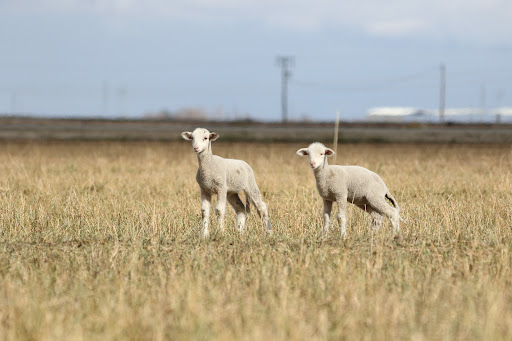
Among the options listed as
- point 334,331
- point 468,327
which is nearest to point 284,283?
point 334,331

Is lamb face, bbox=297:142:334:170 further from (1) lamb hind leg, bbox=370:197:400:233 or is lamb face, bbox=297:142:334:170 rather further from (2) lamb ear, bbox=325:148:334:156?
(1) lamb hind leg, bbox=370:197:400:233

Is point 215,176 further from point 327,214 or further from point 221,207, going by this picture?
point 327,214

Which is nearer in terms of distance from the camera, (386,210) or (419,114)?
(386,210)

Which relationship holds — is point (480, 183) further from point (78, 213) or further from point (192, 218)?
point (78, 213)

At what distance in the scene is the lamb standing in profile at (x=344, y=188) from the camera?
8.93 meters

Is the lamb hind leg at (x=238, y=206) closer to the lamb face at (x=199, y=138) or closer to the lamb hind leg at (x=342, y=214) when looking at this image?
the lamb face at (x=199, y=138)

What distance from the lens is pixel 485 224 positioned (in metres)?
9.61

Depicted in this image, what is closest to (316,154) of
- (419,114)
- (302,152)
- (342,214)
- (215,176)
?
(302,152)

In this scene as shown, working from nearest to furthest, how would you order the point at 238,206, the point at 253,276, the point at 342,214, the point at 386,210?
the point at 253,276
the point at 342,214
the point at 386,210
the point at 238,206

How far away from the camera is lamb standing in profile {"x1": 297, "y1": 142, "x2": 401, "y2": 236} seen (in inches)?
352

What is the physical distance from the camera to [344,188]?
9039 mm

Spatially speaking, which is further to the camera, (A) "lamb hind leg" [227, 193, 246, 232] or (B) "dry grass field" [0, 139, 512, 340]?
(A) "lamb hind leg" [227, 193, 246, 232]

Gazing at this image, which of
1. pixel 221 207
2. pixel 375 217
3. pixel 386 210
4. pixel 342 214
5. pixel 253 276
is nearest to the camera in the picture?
pixel 253 276

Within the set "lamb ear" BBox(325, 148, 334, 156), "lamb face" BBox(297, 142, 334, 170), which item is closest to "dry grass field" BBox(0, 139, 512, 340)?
"lamb face" BBox(297, 142, 334, 170)
